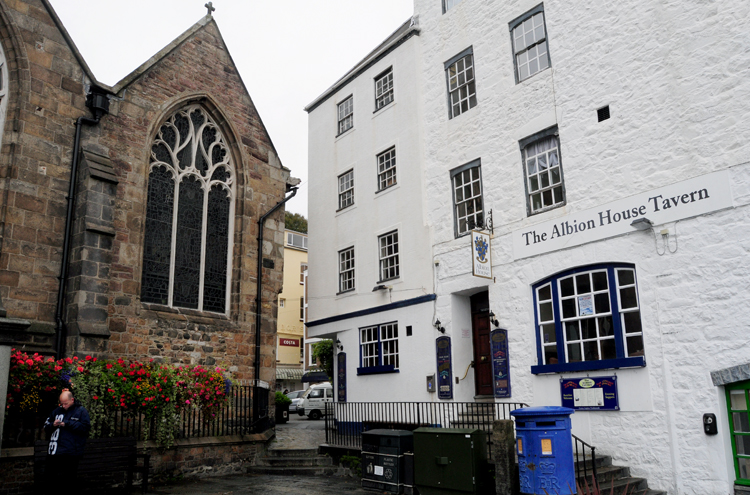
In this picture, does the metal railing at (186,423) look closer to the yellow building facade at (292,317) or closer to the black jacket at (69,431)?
the black jacket at (69,431)

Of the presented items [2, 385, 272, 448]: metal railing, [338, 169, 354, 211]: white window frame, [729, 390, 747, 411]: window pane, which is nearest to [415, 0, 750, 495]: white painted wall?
[729, 390, 747, 411]: window pane

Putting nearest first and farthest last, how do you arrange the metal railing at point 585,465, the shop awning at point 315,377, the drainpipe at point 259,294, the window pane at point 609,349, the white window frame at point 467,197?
the metal railing at point 585,465
the window pane at point 609,349
the white window frame at point 467,197
the drainpipe at point 259,294
the shop awning at point 315,377

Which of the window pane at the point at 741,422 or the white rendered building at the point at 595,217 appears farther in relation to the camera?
the white rendered building at the point at 595,217

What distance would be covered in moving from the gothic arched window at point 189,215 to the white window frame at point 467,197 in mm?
6021

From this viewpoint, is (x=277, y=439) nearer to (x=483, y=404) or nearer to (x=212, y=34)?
(x=483, y=404)

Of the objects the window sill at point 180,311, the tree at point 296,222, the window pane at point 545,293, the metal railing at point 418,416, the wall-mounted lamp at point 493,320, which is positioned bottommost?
the metal railing at point 418,416

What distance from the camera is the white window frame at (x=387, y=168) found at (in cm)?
1734

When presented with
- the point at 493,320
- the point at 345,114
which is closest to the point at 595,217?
the point at 493,320

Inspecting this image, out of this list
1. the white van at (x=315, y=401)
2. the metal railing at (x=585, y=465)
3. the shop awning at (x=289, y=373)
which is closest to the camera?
the metal railing at (x=585, y=465)

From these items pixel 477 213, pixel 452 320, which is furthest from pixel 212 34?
pixel 452 320

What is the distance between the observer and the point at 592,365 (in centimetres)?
1109

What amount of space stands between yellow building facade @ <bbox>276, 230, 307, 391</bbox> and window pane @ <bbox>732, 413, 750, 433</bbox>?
3217 centimetres

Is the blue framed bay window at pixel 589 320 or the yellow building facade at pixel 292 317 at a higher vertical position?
the yellow building facade at pixel 292 317

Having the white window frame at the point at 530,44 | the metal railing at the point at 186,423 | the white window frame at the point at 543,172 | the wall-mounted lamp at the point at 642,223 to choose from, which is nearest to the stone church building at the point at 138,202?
the metal railing at the point at 186,423
